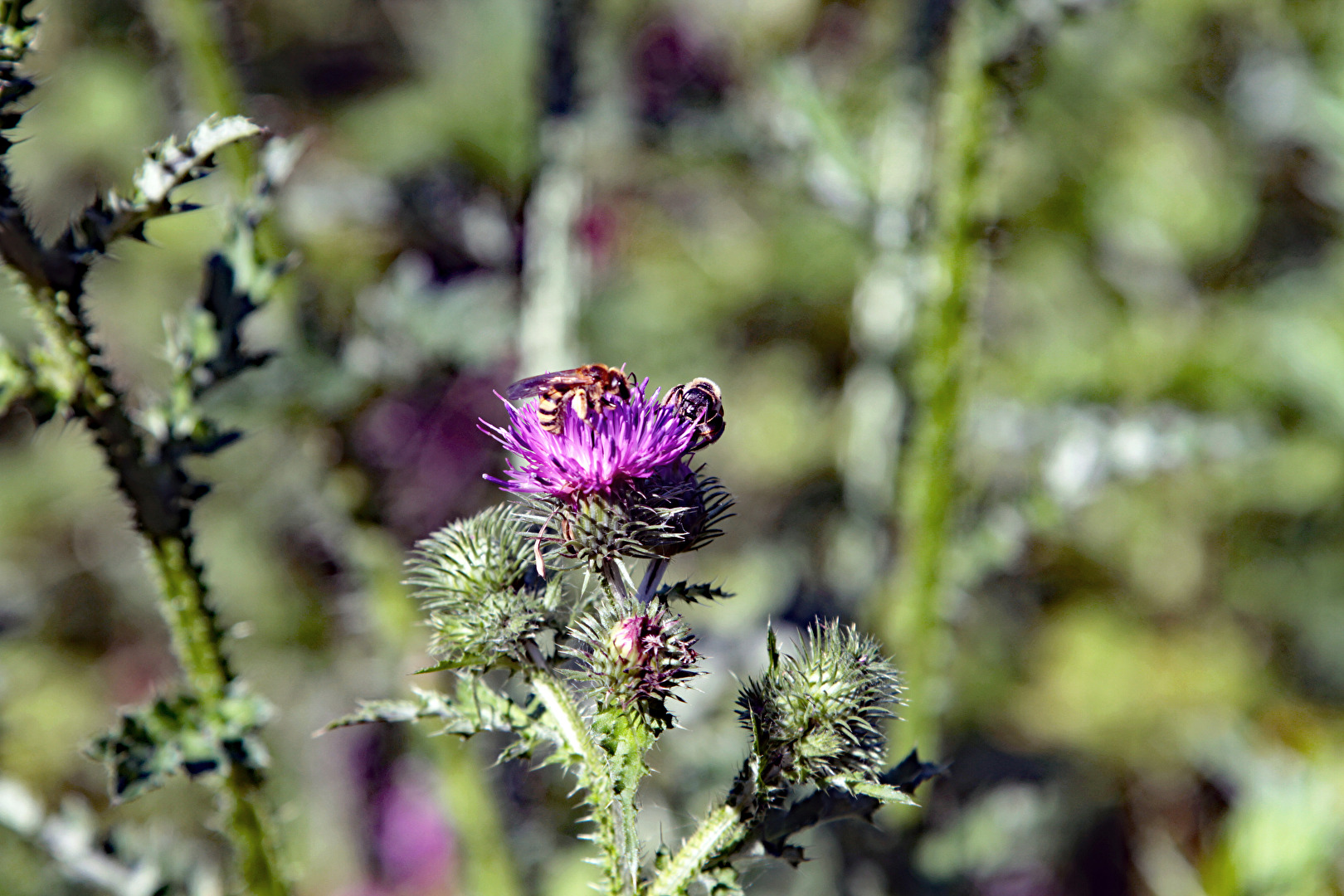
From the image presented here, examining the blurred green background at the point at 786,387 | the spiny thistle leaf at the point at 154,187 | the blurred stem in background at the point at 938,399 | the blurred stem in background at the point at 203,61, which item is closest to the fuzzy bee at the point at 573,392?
the spiny thistle leaf at the point at 154,187

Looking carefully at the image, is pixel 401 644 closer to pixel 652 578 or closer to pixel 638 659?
pixel 652 578

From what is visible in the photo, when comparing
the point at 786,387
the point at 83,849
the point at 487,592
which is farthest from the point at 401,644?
the point at 786,387

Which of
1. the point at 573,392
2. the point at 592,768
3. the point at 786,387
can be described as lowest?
the point at 592,768

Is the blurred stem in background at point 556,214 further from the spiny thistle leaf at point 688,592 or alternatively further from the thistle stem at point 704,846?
the thistle stem at point 704,846

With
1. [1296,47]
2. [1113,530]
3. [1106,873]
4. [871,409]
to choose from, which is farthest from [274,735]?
[1296,47]

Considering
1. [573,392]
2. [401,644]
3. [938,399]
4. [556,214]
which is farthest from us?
[556,214]

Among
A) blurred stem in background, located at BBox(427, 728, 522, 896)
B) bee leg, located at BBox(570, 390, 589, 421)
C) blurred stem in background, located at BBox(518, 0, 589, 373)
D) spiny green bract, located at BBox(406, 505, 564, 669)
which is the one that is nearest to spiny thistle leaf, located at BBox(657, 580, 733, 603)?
spiny green bract, located at BBox(406, 505, 564, 669)

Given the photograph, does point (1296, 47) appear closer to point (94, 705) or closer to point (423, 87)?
point (423, 87)

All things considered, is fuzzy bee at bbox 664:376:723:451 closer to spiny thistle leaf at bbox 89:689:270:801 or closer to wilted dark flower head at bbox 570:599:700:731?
wilted dark flower head at bbox 570:599:700:731
